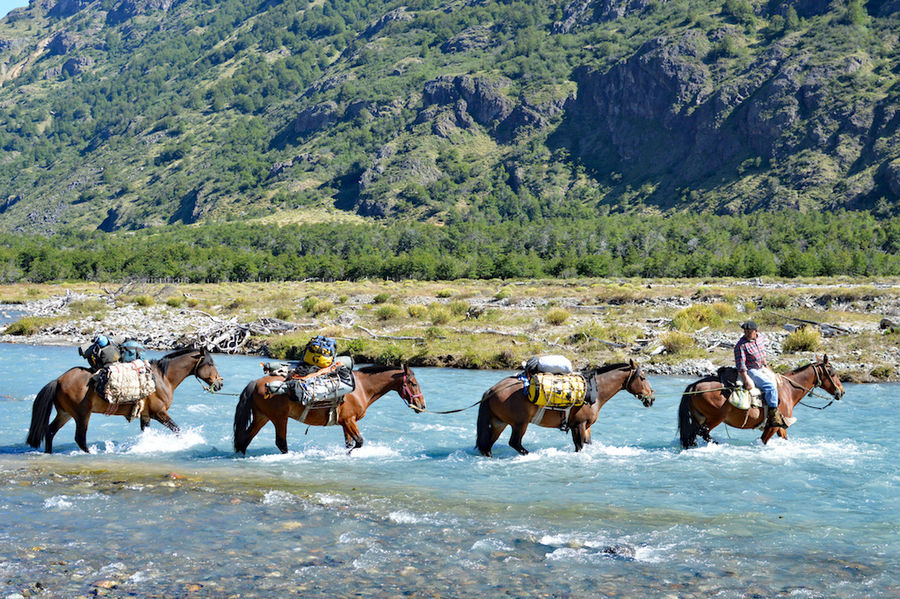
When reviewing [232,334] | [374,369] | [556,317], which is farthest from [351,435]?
[556,317]

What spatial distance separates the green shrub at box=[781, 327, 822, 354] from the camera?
2577cm

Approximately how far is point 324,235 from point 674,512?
132 meters

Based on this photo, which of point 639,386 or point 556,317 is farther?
point 556,317

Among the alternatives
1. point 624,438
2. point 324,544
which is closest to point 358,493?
point 324,544

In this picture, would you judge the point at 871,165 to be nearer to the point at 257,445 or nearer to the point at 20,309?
the point at 20,309

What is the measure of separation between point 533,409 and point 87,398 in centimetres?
761

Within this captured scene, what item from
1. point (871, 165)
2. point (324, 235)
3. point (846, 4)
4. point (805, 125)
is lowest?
point (324, 235)

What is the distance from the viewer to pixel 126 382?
43.3ft

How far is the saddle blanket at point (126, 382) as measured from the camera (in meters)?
13.0

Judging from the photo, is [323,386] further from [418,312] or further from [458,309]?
[458,309]

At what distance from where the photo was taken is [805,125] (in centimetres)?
16688

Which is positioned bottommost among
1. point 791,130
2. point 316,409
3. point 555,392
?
point 316,409

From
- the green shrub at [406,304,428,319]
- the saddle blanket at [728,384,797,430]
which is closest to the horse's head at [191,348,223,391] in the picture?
the saddle blanket at [728,384,797,430]

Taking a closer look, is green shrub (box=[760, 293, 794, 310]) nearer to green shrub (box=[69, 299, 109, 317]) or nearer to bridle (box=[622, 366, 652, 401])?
bridle (box=[622, 366, 652, 401])
